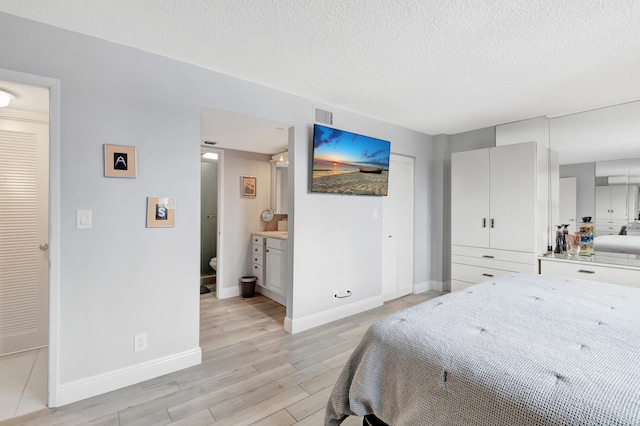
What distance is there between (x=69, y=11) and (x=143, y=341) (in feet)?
7.13

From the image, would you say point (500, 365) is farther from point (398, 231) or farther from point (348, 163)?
point (398, 231)

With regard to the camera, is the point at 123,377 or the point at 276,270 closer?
the point at 123,377

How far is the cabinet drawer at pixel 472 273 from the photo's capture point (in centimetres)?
370

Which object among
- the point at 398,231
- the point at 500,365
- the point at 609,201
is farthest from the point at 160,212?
the point at 609,201

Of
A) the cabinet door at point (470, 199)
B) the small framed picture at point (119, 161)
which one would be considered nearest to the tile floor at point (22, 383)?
the small framed picture at point (119, 161)

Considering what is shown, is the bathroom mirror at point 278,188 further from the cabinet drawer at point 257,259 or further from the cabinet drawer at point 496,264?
the cabinet drawer at point 496,264

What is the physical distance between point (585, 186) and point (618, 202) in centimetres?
33

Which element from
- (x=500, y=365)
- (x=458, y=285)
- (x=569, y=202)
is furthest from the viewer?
(x=458, y=285)

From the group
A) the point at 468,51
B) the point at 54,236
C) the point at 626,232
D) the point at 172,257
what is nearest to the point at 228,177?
the point at 172,257

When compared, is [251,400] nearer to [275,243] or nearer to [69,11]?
[275,243]

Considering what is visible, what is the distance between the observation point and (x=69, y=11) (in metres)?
1.75

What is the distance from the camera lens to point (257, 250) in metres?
4.43

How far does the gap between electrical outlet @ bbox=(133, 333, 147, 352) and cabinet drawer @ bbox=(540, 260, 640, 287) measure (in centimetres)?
394

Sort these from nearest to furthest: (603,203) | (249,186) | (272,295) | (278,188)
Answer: (603,203)
(272,295)
(249,186)
(278,188)
